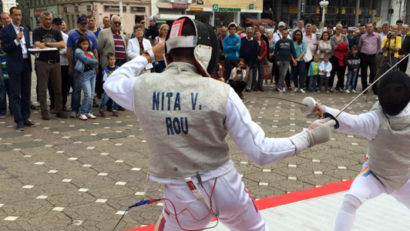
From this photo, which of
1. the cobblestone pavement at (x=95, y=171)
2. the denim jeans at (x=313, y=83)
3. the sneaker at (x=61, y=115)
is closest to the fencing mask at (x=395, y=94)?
the cobblestone pavement at (x=95, y=171)

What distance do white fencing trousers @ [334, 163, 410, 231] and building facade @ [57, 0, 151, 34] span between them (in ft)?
108

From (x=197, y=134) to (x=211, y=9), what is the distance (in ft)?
124

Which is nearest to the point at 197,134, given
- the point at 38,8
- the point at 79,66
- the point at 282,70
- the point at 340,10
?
the point at 79,66

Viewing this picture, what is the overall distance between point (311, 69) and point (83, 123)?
6.39 meters

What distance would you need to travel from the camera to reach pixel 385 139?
2.77 meters

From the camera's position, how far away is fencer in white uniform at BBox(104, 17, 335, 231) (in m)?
1.89

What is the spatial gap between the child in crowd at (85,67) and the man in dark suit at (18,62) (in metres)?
0.84

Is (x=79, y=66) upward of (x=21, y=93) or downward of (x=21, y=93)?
upward

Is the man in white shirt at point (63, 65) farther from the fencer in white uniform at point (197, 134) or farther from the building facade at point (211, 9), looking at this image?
the building facade at point (211, 9)

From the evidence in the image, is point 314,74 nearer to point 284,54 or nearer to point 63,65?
point 284,54

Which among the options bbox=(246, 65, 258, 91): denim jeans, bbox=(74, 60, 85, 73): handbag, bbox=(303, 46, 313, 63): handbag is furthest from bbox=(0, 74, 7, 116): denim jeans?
bbox=(303, 46, 313, 63): handbag

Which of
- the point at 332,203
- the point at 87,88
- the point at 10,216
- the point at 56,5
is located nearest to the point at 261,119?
the point at 87,88

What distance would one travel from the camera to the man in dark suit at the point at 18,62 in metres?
6.39

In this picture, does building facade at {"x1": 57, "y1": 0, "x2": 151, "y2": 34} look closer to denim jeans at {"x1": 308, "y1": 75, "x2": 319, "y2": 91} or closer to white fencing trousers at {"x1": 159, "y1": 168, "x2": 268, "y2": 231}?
denim jeans at {"x1": 308, "y1": 75, "x2": 319, "y2": 91}
